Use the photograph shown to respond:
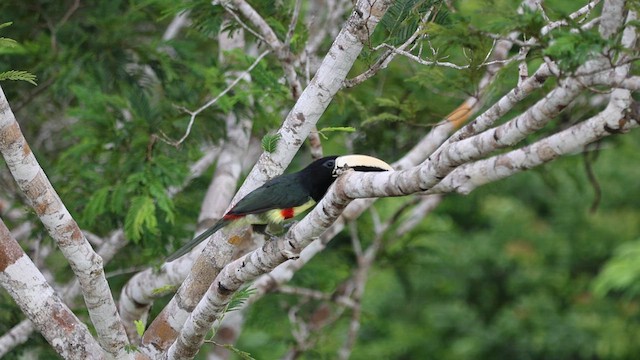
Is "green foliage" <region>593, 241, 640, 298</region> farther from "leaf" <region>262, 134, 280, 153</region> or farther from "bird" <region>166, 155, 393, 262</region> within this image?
"leaf" <region>262, 134, 280, 153</region>

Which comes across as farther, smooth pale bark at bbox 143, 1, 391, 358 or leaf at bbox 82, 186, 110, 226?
leaf at bbox 82, 186, 110, 226

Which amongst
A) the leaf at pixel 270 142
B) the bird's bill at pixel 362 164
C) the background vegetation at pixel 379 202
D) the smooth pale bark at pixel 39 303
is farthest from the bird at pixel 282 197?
the smooth pale bark at pixel 39 303

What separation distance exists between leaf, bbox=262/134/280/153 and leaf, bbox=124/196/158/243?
1.33m

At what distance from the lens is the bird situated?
4551 millimetres

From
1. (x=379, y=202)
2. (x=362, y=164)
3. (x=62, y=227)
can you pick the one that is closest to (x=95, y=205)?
(x=62, y=227)

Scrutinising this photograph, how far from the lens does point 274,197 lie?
458 centimetres

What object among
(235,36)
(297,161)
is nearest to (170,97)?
(235,36)

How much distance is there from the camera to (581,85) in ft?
11.1

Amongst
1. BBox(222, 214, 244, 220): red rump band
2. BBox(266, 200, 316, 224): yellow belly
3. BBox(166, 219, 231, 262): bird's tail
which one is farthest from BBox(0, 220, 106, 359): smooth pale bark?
BBox(266, 200, 316, 224): yellow belly

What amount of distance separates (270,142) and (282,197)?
1.19 feet

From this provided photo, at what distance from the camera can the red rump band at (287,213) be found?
4734 mm

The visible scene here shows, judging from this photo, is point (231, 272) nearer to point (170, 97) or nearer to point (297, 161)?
point (170, 97)

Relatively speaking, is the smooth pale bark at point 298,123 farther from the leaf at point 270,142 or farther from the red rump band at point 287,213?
the red rump band at point 287,213

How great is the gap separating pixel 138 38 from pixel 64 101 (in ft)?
2.63
